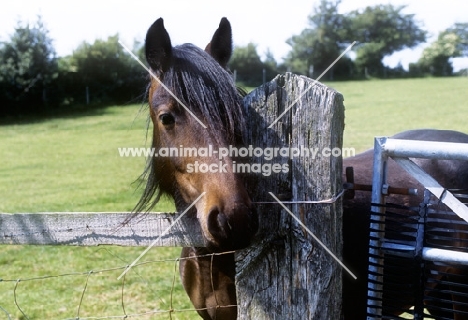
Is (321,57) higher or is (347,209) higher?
(321,57)

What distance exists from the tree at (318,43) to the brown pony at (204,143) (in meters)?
29.8

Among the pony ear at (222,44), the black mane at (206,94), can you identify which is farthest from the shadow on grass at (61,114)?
the black mane at (206,94)

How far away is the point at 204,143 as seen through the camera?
2.01 meters

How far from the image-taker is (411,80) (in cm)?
3559

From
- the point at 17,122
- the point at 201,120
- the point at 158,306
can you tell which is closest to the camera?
the point at 201,120

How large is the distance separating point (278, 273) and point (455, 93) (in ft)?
101

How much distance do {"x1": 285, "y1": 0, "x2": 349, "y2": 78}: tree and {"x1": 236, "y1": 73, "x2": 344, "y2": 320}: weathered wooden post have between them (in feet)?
99.6

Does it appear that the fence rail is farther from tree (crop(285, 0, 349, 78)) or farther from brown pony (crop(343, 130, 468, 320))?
tree (crop(285, 0, 349, 78))

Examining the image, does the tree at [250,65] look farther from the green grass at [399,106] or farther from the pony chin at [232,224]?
the pony chin at [232,224]

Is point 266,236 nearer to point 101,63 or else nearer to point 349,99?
point 349,99

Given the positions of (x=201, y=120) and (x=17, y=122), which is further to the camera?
(x=17, y=122)

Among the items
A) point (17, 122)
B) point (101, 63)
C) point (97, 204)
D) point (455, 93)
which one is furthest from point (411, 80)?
point (97, 204)

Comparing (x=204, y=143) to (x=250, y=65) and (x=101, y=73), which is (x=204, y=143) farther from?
(x=101, y=73)

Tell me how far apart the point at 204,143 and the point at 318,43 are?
33.5 m
